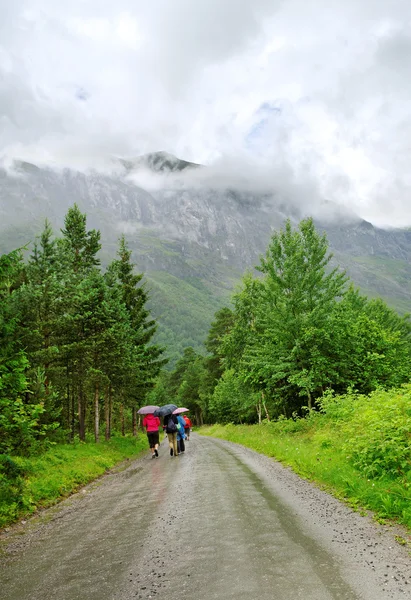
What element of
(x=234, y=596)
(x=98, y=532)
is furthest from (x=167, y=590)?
(x=98, y=532)

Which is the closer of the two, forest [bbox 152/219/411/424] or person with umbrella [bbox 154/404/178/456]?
person with umbrella [bbox 154/404/178/456]

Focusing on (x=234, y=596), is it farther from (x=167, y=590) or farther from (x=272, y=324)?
(x=272, y=324)

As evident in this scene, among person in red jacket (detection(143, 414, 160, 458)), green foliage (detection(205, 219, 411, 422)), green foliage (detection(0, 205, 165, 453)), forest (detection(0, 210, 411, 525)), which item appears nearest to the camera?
forest (detection(0, 210, 411, 525))

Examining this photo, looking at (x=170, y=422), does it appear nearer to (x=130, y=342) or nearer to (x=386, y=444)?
(x=130, y=342)

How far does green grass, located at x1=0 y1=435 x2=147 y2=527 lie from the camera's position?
376 inches

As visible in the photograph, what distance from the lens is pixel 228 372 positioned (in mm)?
52031

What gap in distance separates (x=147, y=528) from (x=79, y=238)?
1065 inches

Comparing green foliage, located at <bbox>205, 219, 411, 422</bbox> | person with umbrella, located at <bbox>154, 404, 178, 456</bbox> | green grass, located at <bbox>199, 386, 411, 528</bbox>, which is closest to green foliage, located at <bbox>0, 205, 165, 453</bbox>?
person with umbrella, located at <bbox>154, 404, 178, 456</bbox>

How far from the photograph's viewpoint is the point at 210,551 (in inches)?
223

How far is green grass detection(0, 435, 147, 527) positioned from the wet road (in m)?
0.88

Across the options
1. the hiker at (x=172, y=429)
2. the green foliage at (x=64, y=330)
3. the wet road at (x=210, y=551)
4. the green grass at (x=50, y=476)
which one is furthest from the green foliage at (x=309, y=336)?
the wet road at (x=210, y=551)

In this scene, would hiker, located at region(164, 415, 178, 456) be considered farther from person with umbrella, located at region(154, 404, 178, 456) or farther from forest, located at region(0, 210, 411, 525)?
forest, located at region(0, 210, 411, 525)

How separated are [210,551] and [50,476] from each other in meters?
9.33

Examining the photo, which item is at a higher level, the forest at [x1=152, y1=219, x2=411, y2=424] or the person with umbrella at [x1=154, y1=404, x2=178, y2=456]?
the forest at [x1=152, y1=219, x2=411, y2=424]
